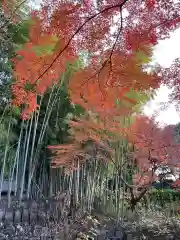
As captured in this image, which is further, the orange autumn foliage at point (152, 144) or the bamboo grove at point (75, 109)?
the orange autumn foliage at point (152, 144)

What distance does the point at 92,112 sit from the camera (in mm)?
8516

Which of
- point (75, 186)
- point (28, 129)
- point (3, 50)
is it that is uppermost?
point (3, 50)

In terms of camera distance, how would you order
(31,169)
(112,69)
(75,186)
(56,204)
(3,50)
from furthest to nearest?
(75,186) → (31,169) → (56,204) → (3,50) → (112,69)

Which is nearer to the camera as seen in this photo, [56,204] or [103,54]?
[103,54]

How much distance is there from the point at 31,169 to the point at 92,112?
218 centimetres

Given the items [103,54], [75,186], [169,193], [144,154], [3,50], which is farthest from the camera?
[169,193]

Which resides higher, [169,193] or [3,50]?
[3,50]

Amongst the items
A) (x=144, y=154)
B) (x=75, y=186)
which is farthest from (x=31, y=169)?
(x=144, y=154)

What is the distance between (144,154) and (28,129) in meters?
3.12

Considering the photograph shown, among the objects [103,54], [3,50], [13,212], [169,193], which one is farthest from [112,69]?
[169,193]

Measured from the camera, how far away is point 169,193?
14.7 meters

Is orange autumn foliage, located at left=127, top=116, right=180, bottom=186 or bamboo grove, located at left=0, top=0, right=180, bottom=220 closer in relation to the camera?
bamboo grove, located at left=0, top=0, right=180, bottom=220

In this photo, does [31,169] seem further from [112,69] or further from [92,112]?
[112,69]

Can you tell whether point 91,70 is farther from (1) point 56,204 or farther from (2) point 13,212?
(1) point 56,204
